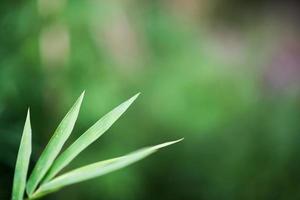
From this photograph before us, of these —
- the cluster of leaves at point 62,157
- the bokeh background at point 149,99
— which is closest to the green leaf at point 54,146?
the cluster of leaves at point 62,157

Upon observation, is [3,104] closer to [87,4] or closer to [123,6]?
[87,4]

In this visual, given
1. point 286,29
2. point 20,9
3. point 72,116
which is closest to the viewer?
point 72,116

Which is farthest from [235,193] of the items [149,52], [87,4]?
[87,4]

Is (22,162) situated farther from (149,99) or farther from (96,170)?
(149,99)

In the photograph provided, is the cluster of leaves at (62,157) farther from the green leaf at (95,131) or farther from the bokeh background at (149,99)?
the bokeh background at (149,99)

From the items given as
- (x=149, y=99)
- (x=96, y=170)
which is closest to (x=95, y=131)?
(x=96, y=170)

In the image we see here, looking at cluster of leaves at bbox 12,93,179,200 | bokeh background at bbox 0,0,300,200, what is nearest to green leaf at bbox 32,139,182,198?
cluster of leaves at bbox 12,93,179,200
